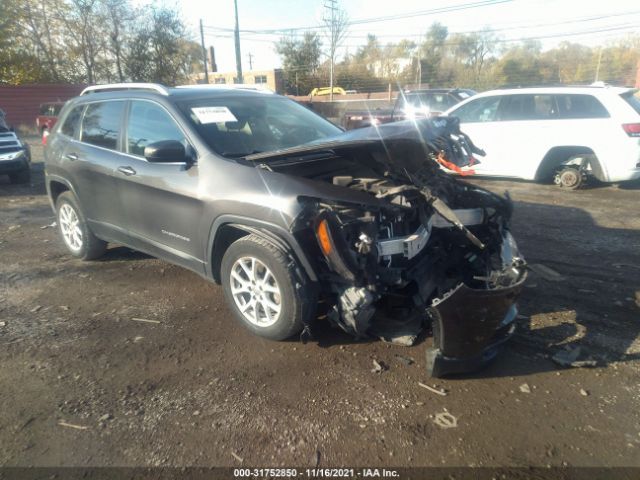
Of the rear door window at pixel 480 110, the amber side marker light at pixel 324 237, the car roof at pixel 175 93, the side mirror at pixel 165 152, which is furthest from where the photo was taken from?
the rear door window at pixel 480 110

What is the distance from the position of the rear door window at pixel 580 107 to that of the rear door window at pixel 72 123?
24.9 feet

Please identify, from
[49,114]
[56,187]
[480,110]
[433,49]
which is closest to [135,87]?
[56,187]

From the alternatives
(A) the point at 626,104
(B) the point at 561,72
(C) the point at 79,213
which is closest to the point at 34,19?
(C) the point at 79,213

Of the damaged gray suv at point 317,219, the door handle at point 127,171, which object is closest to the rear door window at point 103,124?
the damaged gray suv at point 317,219

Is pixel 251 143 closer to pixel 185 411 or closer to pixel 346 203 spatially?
pixel 346 203

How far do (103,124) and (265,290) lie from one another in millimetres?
2783

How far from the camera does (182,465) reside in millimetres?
2336

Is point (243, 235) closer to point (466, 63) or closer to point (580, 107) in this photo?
point (580, 107)

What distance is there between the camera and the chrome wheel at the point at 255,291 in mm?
3330

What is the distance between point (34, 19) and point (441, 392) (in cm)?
3763

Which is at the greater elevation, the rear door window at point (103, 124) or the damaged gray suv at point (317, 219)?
the rear door window at point (103, 124)

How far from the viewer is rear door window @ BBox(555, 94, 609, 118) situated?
24.7 feet

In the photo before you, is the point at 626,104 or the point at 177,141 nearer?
the point at 177,141

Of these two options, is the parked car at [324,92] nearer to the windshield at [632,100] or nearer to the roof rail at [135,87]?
the windshield at [632,100]
